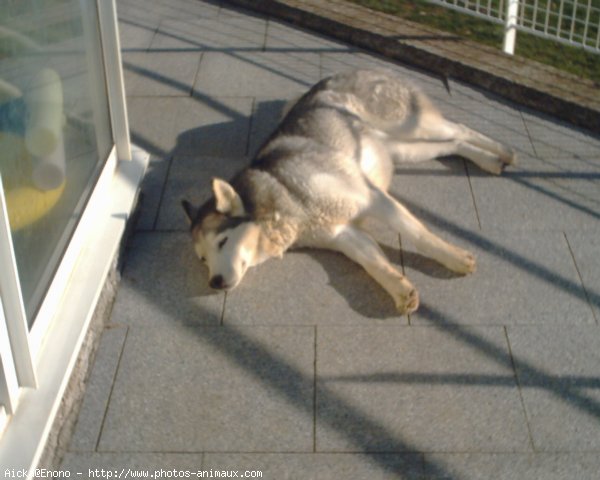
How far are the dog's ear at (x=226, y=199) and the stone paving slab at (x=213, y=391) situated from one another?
2.45ft

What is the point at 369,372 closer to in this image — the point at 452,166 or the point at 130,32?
the point at 452,166

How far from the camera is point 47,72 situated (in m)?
4.41

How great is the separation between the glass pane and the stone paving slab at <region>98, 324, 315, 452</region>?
2.01 feet

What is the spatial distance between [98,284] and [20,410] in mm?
910

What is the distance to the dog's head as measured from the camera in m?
4.74

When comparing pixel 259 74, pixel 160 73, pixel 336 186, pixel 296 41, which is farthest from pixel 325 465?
pixel 296 41

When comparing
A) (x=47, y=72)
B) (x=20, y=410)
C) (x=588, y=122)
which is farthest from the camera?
(x=588, y=122)

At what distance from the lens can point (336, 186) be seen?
5.12 meters

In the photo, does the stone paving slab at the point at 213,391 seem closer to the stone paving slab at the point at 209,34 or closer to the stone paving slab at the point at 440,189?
the stone paving slab at the point at 440,189

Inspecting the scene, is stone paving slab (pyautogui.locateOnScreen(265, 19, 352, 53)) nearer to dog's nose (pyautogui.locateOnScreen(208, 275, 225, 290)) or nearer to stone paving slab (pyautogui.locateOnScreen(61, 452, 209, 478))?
dog's nose (pyautogui.locateOnScreen(208, 275, 225, 290))

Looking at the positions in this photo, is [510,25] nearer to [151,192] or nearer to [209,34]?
[209,34]

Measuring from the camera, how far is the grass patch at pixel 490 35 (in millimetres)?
7641

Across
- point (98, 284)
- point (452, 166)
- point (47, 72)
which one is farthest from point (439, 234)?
point (47, 72)

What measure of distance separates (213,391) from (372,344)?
848 mm
